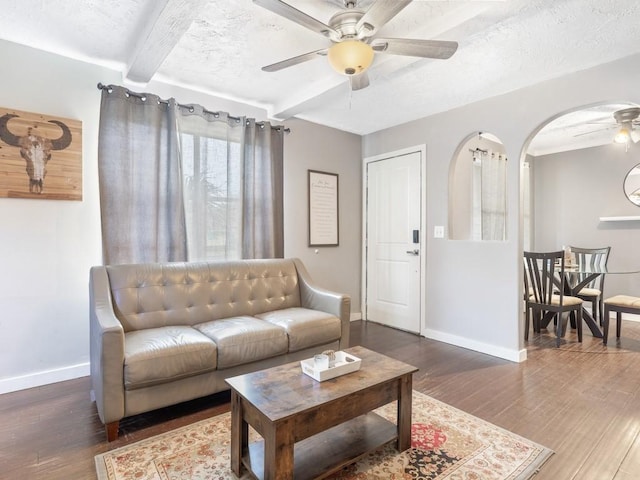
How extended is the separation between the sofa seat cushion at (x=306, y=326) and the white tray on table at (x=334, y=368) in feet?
2.69

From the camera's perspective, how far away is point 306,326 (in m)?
2.68

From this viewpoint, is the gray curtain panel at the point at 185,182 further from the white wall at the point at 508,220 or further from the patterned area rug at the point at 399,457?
the white wall at the point at 508,220

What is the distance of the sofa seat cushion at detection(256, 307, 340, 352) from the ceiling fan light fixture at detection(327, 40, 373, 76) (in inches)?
71.1

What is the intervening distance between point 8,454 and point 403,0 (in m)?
2.99

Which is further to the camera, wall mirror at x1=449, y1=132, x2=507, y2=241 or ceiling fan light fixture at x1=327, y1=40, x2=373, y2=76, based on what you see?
wall mirror at x1=449, y1=132, x2=507, y2=241

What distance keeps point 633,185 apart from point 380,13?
16.5ft

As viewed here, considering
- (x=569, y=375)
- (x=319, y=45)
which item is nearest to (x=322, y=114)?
(x=319, y=45)

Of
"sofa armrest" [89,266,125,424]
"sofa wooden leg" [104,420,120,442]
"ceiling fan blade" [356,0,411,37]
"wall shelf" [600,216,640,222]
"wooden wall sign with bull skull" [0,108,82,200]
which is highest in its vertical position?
"ceiling fan blade" [356,0,411,37]

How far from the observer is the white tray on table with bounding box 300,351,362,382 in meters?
1.66

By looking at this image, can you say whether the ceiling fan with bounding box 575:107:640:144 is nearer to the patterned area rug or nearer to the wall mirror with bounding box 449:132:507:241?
the wall mirror with bounding box 449:132:507:241

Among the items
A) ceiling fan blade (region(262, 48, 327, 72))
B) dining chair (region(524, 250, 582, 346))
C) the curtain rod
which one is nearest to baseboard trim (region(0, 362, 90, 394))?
the curtain rod

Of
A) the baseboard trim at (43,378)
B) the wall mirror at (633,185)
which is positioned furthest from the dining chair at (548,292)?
the baseboard trim at (43,378)

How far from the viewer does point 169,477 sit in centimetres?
162

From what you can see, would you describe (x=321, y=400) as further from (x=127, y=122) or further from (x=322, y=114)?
(x=322, y=114)
